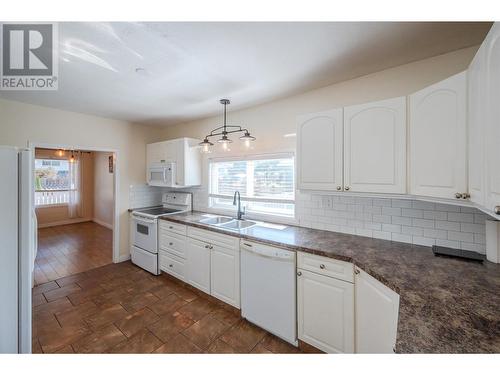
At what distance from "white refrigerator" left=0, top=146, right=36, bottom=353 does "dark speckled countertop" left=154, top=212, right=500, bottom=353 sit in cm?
157

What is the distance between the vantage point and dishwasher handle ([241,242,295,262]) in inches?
72.9

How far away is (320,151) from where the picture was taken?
2.01m

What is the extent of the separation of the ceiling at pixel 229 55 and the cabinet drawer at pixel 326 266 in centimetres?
165

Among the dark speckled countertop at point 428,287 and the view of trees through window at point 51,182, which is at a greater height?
the view of trees through window at point 51,182

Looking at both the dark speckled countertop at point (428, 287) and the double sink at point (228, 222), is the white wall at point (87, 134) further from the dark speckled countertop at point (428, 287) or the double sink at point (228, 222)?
the dark speckled countertop at point (428, 287)

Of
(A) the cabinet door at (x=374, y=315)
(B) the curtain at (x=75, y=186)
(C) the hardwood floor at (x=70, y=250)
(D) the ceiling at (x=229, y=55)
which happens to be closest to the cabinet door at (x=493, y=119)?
(D) the ceiling at (x=229, y=55)

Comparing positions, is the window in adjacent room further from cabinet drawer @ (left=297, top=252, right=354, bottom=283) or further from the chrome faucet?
cabinet drawer @ (left=297, top=252, right=354, bottom=283)

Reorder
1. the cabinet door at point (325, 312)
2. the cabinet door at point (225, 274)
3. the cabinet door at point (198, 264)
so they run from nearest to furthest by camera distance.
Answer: the cabinet door at point (325, 312), the cabinet door at point (225, 274), the cabinet door at point (198, 264)

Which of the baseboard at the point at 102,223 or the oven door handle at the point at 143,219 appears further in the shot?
the baseboard at the point at 102,223

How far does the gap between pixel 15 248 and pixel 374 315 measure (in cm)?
220

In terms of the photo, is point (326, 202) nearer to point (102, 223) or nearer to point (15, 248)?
point (15, 248)

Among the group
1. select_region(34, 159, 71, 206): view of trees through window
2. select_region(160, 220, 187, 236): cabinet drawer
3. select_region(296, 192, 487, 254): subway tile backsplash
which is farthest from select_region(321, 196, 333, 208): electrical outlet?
select_region(34, 159, 71, 206): view of trees through window

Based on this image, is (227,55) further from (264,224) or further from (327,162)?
(264,224)

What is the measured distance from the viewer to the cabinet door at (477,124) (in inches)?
41.9
